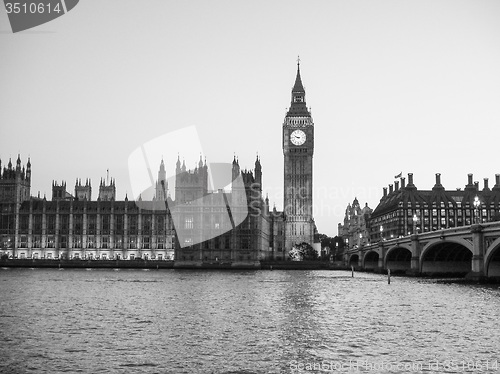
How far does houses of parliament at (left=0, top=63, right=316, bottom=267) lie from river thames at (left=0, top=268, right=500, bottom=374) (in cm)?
10503

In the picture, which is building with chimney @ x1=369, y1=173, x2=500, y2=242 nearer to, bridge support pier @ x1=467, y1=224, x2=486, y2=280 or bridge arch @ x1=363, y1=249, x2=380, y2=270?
bridge arch @ x1=363, y1=249, x2=380, y2=270

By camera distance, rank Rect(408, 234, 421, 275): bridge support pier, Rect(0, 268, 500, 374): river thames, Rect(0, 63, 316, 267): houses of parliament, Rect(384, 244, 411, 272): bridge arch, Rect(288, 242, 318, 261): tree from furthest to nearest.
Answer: Rect(288, 242, 318, 261): tree
Rect(0, 63, 316, 267): houses of parliament
Rect(384, 244, 411, 272): bridge arch
Rect(408, 234, 421, 275): bridge support pier
Rect(0, 268, 500, 374): river thames

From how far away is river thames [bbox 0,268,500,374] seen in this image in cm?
2555

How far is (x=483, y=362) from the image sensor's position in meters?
25.6

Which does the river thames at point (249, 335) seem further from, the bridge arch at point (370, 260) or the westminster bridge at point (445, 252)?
the bridge arch at point (370, 260)

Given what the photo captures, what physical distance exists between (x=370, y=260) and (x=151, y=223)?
62.1m

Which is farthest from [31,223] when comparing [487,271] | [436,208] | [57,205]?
[487,271]

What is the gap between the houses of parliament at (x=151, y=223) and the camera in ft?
531

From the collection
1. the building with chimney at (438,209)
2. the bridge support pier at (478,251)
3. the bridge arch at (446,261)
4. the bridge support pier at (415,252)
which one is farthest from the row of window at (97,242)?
the bridge support pier at (478,251)

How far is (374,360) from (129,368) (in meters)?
9.83

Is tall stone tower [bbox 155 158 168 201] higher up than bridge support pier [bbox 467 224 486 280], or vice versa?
tall stone tower [bbox 155 158 168 201]

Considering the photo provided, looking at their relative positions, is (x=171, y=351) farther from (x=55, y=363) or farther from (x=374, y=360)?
(x=374, y=360)

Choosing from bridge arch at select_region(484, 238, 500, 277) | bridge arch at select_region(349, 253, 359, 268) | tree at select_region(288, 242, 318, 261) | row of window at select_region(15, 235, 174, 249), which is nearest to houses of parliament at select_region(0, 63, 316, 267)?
row of window at select_region(15, 235, 174, 249)

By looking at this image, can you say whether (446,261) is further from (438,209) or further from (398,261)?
(438,209)
